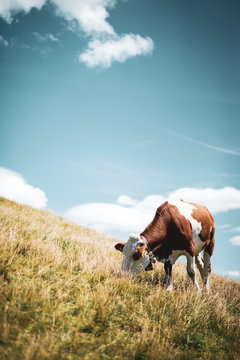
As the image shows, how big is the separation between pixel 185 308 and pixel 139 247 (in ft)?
4.99

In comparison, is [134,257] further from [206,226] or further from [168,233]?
[206,226]

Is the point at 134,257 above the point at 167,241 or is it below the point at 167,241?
below

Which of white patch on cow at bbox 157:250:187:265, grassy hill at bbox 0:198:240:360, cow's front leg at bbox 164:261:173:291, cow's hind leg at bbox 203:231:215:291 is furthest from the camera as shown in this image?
cow's hind leg at bbox 203:231:215:291

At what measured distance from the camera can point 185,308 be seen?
14.9ft

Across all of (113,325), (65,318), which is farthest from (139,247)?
(65,318)

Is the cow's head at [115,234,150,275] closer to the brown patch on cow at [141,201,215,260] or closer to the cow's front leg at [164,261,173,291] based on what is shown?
the brown patch on cow at [141,201,215,260]

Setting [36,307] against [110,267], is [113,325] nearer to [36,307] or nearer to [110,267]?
[36,307]

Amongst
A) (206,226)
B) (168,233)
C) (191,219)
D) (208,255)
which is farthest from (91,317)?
(208,255)

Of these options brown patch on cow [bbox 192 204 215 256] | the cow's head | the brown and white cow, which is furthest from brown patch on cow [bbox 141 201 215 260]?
brown patch on cow [bbox 192 204 215 256]

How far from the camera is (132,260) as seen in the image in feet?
17.3

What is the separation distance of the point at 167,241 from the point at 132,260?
1179 mm

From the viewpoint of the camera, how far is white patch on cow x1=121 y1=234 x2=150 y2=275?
5219mm

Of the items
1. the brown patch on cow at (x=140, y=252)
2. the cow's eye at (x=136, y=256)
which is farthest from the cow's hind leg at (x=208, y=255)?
the cow's eye at (x=136, y=256)

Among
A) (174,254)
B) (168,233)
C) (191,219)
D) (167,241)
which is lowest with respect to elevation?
(174,254)
